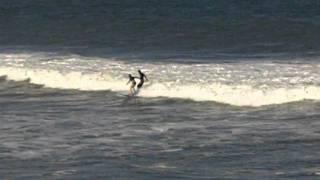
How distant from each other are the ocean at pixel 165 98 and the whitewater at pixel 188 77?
0.14 ft

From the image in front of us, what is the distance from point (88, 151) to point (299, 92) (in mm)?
7788

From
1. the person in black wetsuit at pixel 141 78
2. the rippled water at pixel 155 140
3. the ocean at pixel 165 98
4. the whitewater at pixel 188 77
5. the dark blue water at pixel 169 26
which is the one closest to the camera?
the rippled water at pixel 155 140

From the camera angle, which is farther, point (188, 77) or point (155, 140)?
point (188, 77)

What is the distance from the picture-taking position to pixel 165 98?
29.7 m

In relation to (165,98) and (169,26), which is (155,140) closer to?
(165,98)

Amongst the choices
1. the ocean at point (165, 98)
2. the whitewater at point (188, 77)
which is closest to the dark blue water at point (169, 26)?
the ocean at point (165, 98)

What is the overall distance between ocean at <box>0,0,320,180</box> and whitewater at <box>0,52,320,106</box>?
4cm

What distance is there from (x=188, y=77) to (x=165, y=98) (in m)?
2.56

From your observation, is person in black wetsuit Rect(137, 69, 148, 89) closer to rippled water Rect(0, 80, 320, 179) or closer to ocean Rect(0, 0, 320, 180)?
ocean Rect(0, 0, 320, 180)

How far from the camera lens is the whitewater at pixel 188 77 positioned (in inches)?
1145

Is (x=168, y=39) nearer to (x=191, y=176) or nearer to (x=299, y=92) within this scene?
(x=299, y=92)

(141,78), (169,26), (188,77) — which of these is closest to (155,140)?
(141,78)

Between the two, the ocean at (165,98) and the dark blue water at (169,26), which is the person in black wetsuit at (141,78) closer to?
the ocean at (165,98)

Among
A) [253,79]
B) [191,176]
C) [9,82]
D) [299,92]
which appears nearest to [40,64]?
[9,82]
